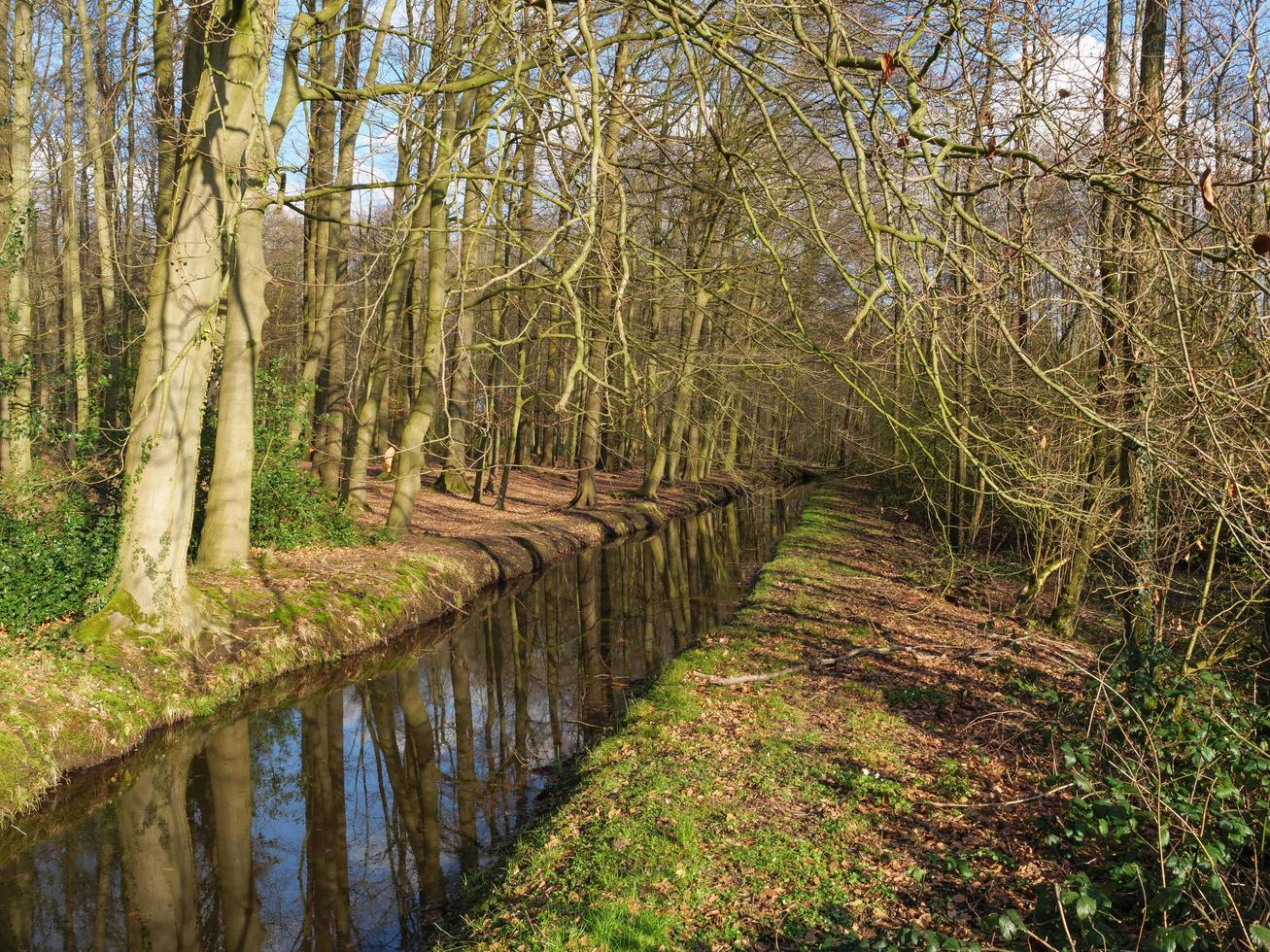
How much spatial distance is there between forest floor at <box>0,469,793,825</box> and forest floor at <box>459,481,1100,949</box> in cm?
366

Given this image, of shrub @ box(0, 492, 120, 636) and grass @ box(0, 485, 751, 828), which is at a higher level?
shrub @ box(0, 492, 120, 636)

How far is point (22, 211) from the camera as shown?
33.1 ft

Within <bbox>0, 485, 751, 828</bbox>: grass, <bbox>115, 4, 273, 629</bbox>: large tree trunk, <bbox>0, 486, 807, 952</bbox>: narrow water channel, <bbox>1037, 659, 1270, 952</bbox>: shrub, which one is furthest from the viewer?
<bbox>115, 4, 273, 629</bbox>: large tree trunk

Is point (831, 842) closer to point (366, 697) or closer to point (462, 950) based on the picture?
point (462, 950)

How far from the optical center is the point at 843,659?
962cm

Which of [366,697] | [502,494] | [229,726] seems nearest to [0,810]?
[229,726]

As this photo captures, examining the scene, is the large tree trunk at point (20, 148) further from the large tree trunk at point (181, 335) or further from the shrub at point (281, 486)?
the large tree trunk at point (181, 335)

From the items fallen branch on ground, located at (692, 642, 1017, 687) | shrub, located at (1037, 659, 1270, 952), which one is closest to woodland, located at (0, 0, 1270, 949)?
shrub, located at (1037, 659, 1270, 952)

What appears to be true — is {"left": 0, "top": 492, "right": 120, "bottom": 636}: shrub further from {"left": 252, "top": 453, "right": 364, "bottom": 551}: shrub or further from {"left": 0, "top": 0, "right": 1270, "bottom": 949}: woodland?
{"left": 252, "top": 453, "right": 364, "bottom": 551}: shrub

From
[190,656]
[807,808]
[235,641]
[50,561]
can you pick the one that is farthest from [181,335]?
[807,808]

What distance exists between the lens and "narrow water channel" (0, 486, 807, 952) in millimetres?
5598

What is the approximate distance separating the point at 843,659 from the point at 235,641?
617 cm

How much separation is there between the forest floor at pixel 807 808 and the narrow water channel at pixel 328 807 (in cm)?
81

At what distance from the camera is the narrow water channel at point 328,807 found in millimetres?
5598
